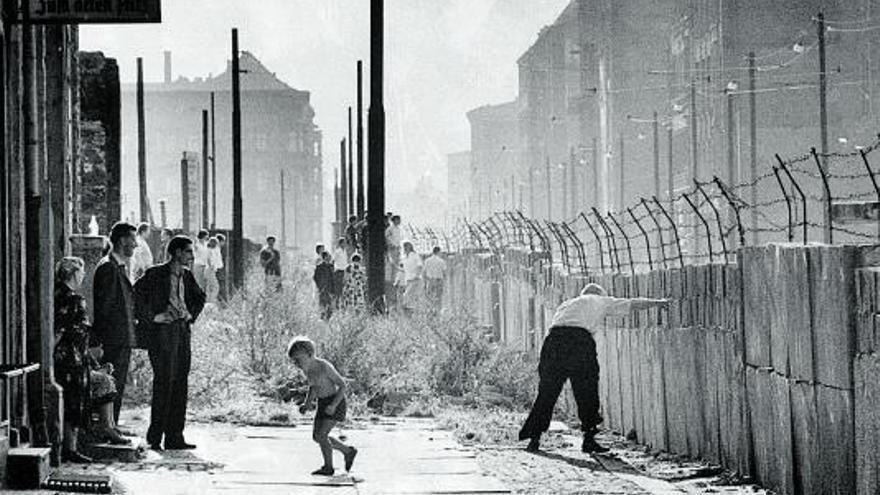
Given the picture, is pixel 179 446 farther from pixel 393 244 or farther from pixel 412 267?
pixel 393 244

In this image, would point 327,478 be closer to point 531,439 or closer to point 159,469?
point 159,469

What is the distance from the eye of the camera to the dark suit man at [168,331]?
14.5 m

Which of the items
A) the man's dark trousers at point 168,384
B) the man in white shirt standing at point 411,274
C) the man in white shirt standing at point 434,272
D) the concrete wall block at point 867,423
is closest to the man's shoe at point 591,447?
the man's dark trousers at point 168,384

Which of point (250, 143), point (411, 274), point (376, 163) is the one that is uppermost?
point (250, 143)

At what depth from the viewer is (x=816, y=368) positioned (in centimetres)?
1105

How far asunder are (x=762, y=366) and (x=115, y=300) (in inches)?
206

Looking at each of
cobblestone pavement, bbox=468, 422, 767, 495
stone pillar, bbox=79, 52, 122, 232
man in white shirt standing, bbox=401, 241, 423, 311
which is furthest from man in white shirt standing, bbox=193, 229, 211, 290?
cobblestone pavement, bbox=468, 422, 767, 495

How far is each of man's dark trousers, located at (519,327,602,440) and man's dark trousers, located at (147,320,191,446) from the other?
3158mm

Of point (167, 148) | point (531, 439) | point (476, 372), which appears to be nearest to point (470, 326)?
point (476, 372)

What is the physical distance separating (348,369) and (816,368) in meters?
9.95

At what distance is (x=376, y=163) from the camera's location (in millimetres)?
25906

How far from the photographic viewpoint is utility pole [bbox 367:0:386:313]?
25453 millimetres

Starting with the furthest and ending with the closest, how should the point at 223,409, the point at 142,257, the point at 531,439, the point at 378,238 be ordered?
the point at 378,238, the point at 142,257, the point at 223,409, the point at 531,439

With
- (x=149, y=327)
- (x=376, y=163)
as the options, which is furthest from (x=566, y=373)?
(x=376, y=163)
